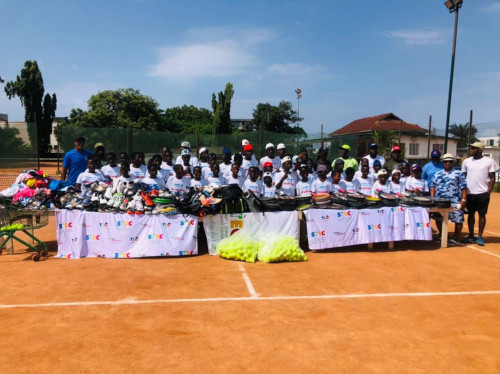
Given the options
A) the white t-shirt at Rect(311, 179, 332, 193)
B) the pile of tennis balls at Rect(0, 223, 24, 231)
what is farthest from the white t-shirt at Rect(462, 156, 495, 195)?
the pile of tennis balls at Rect(0, 223, 24, 231)

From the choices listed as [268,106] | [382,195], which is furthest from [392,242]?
[268,106]

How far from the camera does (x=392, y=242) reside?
24.7 ft

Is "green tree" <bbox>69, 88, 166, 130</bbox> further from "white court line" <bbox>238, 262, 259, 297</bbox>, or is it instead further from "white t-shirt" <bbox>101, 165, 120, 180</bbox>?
"white court line" <bbox>238, 262, 259, 297</bbox>

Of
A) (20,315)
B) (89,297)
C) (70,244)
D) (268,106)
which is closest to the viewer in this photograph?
(20,315)

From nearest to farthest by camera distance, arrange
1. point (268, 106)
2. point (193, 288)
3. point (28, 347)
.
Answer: point (28, 347), point (193, 288), point (268, 106)

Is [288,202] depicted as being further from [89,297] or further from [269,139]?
[269,139]

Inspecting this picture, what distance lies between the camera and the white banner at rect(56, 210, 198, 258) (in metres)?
6.68

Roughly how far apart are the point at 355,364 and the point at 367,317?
42.5 inches

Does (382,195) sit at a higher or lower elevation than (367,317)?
higher

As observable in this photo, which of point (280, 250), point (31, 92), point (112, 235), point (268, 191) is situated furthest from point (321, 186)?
point (31, 92)

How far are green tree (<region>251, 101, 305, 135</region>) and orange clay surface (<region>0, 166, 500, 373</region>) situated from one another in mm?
43065

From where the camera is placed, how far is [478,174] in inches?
298

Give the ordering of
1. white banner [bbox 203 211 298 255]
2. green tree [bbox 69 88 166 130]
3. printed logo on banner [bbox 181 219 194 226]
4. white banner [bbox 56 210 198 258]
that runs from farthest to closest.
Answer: green tree [bbox 69 88 166 130]
white banner [bbox 203 211 298 255]
printed logo on banner [bbox 181 219 194 226]
white banner [bbox 56 210 198 258]

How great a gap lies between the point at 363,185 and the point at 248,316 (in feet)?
15.3
